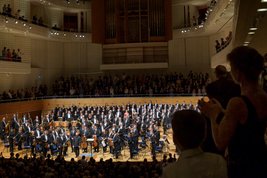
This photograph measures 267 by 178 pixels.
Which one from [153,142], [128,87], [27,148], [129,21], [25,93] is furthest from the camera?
[129,21]

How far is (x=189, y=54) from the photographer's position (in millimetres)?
23312

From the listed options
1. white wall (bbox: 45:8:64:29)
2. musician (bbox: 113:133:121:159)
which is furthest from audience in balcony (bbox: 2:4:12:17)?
musician (bbox: 113:133:121:159)

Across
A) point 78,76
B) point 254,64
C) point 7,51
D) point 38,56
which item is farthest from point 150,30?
point 254,64

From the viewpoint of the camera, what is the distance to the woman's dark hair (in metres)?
1.55

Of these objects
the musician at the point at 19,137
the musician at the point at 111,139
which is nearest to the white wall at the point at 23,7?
the musician at the point at 19,137

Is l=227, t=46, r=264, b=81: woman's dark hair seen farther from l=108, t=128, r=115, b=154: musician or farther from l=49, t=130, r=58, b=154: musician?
l=49, t=130, r=58, b=154: musician

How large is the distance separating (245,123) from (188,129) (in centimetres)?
39

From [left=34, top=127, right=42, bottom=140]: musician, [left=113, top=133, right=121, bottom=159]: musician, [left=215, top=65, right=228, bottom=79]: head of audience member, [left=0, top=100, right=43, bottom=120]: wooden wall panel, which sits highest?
[left=215, top=65, right=228, bottom=79]: head of audience member

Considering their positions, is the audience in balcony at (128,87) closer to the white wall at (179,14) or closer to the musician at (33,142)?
the white wall at (179,14)

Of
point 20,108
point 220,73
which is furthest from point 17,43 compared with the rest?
point 220,73

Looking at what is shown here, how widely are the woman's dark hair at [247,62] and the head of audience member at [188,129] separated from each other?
452mm

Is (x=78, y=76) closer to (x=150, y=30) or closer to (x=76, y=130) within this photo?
(x=150, y=30)

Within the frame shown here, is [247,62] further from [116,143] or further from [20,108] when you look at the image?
[20,108]

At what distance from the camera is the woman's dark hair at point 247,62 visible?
1.55m
